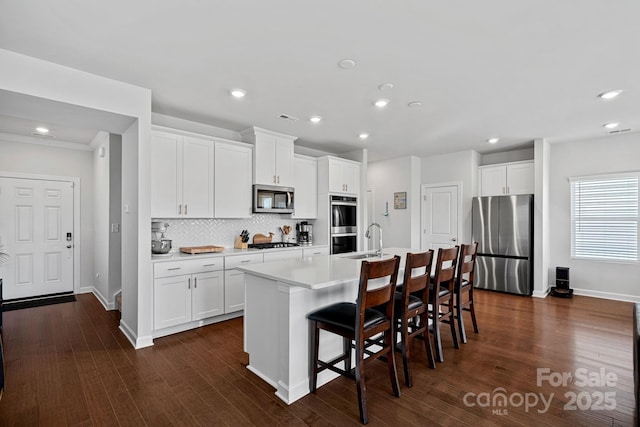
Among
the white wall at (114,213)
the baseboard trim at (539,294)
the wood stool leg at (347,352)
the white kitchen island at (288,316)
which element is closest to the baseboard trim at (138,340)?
the white kitchen island at (288,316)

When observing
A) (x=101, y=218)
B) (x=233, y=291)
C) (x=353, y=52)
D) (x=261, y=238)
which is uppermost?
(x=353, y=52)

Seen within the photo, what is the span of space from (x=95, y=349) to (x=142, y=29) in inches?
116

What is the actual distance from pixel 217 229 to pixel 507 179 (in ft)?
16.9

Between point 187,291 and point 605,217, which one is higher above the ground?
point 605,217

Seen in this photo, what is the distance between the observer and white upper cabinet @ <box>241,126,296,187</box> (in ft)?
14.5

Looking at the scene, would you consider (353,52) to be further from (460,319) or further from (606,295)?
(606,295)

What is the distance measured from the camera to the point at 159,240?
11.9ft

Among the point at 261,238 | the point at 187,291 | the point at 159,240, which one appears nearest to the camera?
the point at 187,291

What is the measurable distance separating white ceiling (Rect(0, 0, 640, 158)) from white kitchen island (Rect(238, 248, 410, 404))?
5.75 feet

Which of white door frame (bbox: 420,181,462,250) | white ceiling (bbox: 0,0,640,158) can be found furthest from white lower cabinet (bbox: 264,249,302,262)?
white door frame (bbox: 420,181,462,250)

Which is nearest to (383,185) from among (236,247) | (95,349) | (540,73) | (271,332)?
(236,247)

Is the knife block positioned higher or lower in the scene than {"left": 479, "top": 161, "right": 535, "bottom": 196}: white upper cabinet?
lower

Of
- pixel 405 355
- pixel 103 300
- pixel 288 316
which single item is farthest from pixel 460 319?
pixel 103 300

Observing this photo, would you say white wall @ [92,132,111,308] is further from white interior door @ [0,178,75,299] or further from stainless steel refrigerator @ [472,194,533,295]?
stainless steel refrigerator @ [472,194,533,295]
